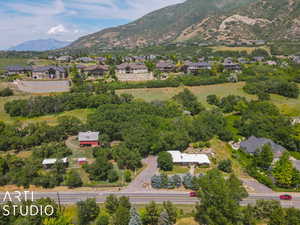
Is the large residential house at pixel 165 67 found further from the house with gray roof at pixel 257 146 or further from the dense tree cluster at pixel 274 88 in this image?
the house with gray roof at pixel 257 146

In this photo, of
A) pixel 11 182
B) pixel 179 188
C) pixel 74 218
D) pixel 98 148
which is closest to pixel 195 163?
pixel 179 188

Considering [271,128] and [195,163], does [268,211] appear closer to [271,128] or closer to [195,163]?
[195,163]

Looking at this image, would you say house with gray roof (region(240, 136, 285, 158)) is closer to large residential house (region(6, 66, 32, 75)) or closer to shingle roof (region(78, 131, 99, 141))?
shingle roof (region(78, 131, 99, 141))

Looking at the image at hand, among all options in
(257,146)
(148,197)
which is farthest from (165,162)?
(257,146)

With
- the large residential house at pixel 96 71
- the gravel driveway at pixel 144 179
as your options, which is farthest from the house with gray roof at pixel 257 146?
the large residential house at pixel 96 71

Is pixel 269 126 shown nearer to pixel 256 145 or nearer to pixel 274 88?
pixel 256 145

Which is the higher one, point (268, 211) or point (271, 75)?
point (271, 75)
